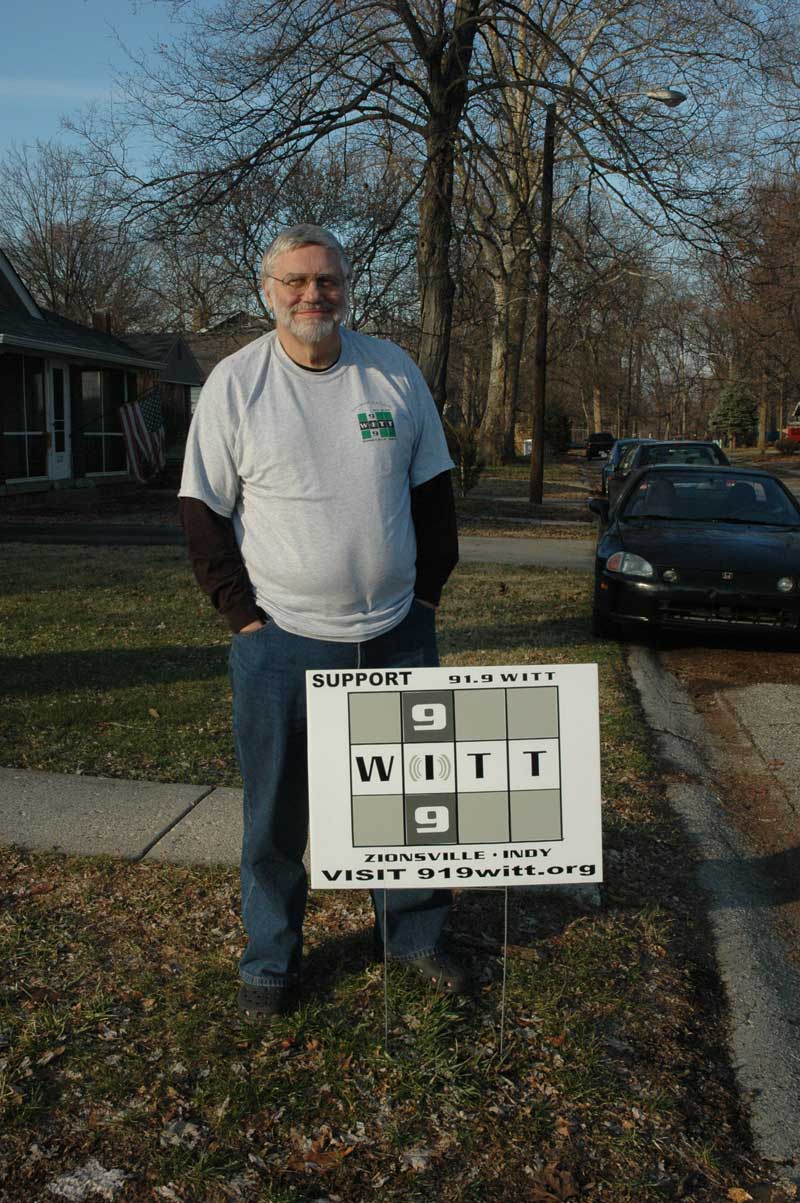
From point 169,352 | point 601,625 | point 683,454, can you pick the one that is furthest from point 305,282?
point 169,352

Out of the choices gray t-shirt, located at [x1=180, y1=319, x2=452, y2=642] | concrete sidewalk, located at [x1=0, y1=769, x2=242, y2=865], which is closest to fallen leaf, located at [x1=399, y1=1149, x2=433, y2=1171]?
gray t-shirt, located at [x1=180, y1=319, x2=452, y2=642]

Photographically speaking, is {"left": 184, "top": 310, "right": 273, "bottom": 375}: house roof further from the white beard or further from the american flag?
the white beard

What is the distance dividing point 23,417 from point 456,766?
21.7 metres

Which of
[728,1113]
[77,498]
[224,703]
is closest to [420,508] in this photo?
[728,1113]

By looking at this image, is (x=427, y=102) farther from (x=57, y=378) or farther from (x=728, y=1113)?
(x=728, y=1113)

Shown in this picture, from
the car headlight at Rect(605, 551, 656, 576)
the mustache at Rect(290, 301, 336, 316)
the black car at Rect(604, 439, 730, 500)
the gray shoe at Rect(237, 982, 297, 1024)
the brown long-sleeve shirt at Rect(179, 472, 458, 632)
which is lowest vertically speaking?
the gray shoe at Rect(237, 982, 297, 1024)

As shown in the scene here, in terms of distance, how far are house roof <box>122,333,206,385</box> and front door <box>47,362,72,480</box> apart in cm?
770

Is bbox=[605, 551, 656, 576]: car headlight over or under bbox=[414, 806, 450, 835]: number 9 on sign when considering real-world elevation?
over

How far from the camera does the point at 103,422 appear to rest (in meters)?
27.3

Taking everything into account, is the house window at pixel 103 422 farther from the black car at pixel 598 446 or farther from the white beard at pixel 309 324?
the black car at pixel 598 446

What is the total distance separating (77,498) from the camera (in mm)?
23188

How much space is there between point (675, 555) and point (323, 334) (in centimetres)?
630

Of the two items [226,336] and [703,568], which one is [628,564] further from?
[226,336]

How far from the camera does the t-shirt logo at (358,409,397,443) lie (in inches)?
117
